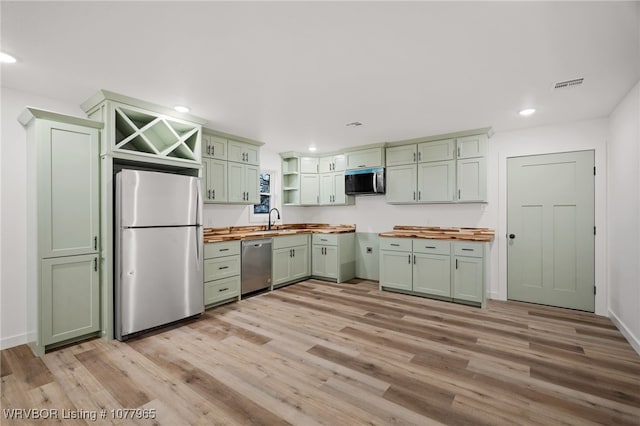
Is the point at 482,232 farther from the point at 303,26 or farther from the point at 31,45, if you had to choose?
the point at 31,45

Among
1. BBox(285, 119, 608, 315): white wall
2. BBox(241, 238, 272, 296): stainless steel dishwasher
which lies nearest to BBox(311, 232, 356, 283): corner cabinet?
BBox(285, 119, 608, 315): white wall

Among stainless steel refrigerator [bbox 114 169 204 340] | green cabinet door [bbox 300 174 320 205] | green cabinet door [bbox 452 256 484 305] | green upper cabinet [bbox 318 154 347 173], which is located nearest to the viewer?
stainless steel refrigerator [bbox 114 169 204 340]

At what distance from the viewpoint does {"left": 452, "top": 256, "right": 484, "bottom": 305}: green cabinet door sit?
13.1 feet

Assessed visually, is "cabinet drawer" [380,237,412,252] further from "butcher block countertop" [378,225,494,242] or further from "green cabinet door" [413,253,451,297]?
"green cabinet door" [413,253,451,297]

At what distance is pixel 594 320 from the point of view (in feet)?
11.6

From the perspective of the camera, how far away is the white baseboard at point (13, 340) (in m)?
2.81

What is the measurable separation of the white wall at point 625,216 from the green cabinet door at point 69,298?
516 cm

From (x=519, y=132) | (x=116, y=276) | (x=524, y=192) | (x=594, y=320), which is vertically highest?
(x=519, y=132)

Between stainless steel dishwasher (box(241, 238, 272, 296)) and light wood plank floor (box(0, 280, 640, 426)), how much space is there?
2.63 feet

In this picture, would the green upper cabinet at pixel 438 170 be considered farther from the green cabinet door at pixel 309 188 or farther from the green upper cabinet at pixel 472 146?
the green cabinet door at pixel 309 188

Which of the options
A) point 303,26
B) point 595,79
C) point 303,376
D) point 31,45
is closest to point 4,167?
point 31,45

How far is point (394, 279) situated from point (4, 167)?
4794mm

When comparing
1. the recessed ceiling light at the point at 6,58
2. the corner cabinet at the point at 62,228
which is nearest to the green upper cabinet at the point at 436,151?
the corner cabinet at the point at 62,228

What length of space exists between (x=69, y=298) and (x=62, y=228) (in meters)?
0.67
